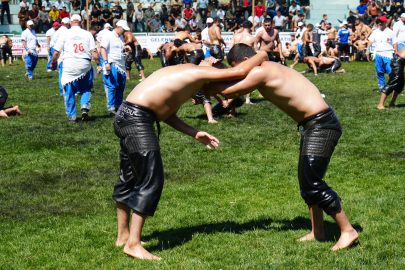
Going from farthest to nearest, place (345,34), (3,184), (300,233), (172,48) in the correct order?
(345,34)
(172,48)
(3,184)
(300,233)

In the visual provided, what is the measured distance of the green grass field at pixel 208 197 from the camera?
438cm

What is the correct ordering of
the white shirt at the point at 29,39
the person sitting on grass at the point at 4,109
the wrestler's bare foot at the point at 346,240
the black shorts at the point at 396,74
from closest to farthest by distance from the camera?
the wrestler's bare foot at the point at 346,240, the person sitting on grass at the point at 4,109, the black shorts at the point at 396,74, the white shirt at the point at 29,39

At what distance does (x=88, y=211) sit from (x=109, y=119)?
5.65m

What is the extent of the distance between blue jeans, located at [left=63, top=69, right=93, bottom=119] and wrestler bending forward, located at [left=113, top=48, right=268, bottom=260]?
6.46 metres

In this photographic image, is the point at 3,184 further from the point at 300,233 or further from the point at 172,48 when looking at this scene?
the point at 172,48

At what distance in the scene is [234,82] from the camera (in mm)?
4301

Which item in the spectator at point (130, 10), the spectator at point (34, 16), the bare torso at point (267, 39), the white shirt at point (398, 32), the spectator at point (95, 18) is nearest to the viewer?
the bare torso at point (267, 39)

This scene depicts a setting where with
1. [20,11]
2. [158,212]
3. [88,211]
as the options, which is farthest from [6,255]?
[20,11]

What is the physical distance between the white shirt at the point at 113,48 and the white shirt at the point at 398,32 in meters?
8.21

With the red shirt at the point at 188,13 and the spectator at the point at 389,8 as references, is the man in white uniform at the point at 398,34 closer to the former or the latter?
the spectator at the point at 389,8

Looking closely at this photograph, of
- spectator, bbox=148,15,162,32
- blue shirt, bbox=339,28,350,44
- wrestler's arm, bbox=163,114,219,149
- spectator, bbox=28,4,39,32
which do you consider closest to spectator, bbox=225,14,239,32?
spectator, bbox=148,15,162,32

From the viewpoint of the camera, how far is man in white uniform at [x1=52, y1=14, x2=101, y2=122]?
10344 millimetres

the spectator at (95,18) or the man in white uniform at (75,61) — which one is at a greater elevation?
the man in white uniform at (75,61)

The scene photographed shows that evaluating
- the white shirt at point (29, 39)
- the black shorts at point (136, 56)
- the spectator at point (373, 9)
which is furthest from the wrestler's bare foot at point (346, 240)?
the spectator at point (373, 9)
